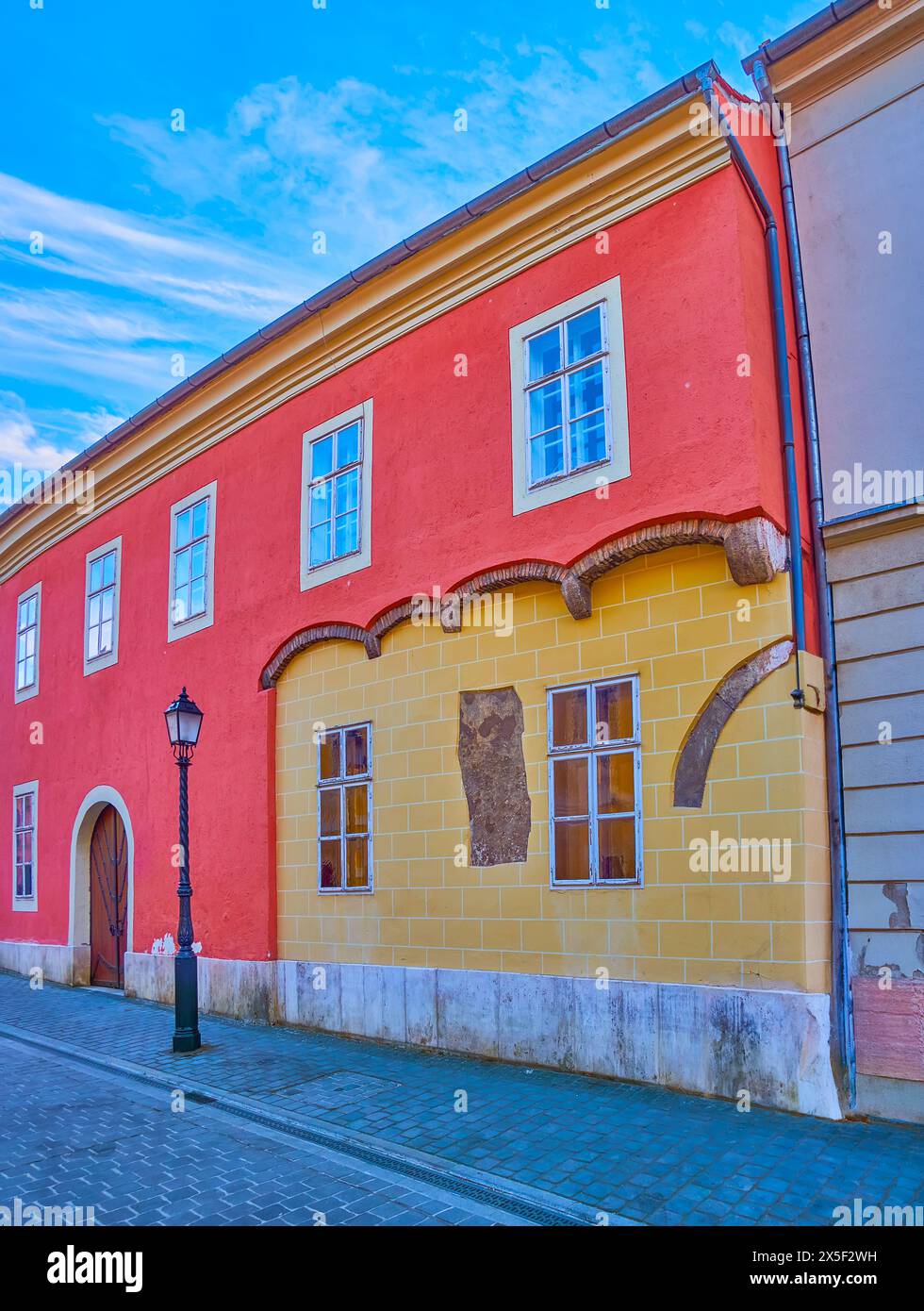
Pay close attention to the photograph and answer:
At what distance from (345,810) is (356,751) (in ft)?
1.99

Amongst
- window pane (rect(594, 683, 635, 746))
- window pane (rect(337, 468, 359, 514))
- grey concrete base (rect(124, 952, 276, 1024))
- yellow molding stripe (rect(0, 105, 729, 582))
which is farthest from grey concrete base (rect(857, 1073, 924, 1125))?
window pane (rect(337, 468, 359, 514))

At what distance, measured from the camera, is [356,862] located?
985cm

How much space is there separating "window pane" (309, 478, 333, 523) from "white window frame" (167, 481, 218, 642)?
200 cm

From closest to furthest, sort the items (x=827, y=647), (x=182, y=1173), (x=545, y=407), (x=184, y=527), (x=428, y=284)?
(x=182, y=1173)
(x=827, y=647)
(x=545, y=407)
(x=428, y=284)
(x=184, y=527)

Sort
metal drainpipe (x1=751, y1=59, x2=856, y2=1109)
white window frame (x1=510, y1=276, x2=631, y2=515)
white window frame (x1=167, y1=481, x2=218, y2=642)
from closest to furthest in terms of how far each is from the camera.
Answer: metal drainpipe (x1=751, y1=59, x2=856, y2=1109) → white window frame (x1=510, y1=276, x2=631, y2=515) → white window frame (x1=167, y1=481, x2=218, y2=642)

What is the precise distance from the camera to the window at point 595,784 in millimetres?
7609

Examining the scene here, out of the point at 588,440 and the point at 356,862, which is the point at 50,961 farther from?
the point at 588,440

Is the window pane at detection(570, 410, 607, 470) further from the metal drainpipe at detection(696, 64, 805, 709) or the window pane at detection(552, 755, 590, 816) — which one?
the window pane at detection(552, 755, 590, 816)

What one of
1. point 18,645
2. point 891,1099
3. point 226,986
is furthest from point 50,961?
point 891,1099

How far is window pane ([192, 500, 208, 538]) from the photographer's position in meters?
12.6

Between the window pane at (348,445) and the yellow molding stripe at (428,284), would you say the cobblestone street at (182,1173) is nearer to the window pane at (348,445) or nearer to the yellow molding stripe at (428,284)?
the window pane at (348,445)

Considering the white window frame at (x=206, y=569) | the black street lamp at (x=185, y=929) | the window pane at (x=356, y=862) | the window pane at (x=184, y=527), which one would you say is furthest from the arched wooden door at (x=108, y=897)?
the window pane at (x=356, y=862)

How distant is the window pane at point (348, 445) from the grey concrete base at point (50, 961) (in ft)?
27.8
